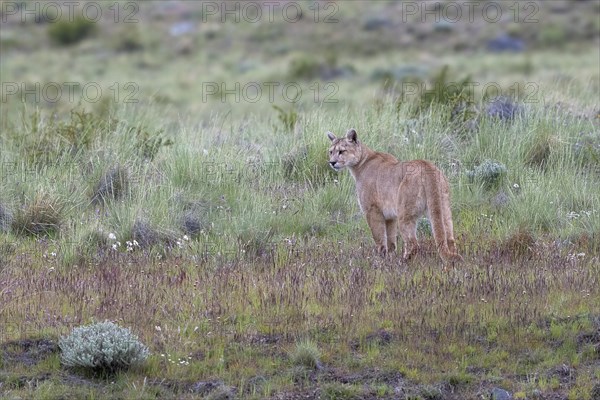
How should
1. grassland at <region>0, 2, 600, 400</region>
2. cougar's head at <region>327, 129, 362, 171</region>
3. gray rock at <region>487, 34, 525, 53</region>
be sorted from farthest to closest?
gray rock at <region>487, 34, 525, 53</region>, cougar's head at <region>327, 129, 362, 171</region>, grassland at <region>0, 2, 600, 400</region>

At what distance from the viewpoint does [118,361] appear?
22.9ft

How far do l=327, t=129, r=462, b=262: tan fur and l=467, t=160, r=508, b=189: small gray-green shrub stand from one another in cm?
184

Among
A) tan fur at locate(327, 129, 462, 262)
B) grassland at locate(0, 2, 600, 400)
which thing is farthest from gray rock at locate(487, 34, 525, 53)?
tan fur at locate(327, 129, 462, 262)

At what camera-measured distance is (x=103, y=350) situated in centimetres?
689

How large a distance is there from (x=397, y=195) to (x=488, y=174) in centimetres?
268

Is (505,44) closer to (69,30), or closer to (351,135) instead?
(69,30)

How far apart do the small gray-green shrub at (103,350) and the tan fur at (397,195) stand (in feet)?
9.58

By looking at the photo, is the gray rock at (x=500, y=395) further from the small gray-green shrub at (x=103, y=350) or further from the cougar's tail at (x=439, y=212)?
the small gray-green shrub at (x=103, y=350)

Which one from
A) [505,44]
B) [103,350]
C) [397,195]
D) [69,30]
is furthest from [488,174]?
[69,30]

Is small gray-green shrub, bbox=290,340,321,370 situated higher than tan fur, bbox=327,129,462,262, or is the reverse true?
tan fur, bbox=327,129,462,262

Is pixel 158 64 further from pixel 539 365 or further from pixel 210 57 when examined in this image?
pixel 539 365

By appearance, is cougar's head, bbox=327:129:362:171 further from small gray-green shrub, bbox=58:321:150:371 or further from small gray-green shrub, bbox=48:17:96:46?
small gray-green shrub, bbox=48:17:96:46

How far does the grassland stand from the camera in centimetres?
709

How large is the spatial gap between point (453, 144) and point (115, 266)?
17.5 feet
